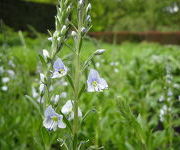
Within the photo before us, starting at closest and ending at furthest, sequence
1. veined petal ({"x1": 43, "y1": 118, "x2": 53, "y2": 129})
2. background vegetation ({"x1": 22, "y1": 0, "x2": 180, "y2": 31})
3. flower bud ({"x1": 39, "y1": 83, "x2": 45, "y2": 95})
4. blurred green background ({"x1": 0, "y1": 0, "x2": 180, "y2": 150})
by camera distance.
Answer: veined petal ({"x1": 43, "y1": 118, "x2": 53, "y2": 129}) → flower bud ({"x1": 39, "y1": 83, "x2": 45, "y2": 95}) → blurred green background ({"x1": 0, "y1": 0, "x2": 180, "y2": 150}) → background vegetation ({"x1": 22, "y1": 0, "x2": 180, "y2": 31})

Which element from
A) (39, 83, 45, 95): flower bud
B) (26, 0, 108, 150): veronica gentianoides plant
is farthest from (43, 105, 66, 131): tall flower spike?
(39, 83, 45, 95): flower bud

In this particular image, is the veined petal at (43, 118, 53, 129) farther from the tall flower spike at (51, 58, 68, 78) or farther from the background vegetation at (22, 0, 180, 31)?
the background vegetation at (22, 0, 180, 31)

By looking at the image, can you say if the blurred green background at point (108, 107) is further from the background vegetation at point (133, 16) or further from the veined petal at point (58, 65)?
the background vegetation at point (133, 16)

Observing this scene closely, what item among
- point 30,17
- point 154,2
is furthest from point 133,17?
point 30,17

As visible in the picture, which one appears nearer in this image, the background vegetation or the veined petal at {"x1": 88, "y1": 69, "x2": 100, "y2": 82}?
the veined petal at {"x1": 88, "y1": 69, "x2": 100, "y2": 82}

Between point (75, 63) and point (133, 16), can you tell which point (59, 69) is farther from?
point (133, 16)

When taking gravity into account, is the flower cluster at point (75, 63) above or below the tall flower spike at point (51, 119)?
above

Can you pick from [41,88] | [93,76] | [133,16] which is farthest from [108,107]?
[133,16]

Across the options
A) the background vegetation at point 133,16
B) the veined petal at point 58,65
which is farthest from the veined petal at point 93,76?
the background vegetation at point 133,16

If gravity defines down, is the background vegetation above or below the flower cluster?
above

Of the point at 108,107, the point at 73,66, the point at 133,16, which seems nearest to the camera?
the point at 73,66

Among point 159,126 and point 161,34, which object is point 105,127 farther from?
point 161,34
